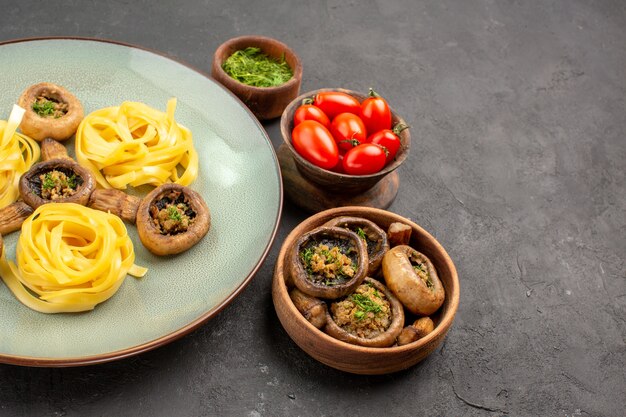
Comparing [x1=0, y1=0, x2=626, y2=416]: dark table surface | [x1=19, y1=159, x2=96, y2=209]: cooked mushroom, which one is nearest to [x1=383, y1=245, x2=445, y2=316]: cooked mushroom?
[x1=0, y1=0, x2=626, y2=416]: dark table surface

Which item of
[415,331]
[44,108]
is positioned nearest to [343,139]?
[415,331]

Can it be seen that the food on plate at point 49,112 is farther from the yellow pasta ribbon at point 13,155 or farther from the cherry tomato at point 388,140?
the cherry tomato at point 388,140

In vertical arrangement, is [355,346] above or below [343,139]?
below

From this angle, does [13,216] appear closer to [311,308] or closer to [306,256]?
[306,256]

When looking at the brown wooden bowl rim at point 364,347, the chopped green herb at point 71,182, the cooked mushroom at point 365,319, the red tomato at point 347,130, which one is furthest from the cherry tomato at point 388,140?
the chopped green herb at point 71,182

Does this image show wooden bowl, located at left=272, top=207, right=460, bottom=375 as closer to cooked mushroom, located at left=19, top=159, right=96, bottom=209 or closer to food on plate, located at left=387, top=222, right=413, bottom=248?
food on plate, located at left=387, top=222, right=413, bottom=248
